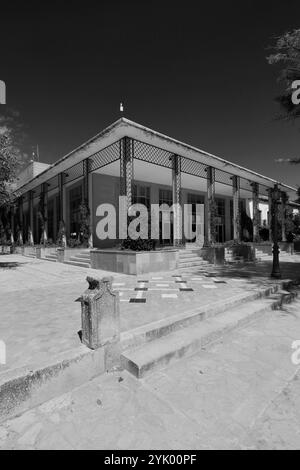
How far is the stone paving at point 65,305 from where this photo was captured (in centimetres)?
322

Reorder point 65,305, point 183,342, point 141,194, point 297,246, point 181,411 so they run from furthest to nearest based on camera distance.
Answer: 1. point 297,246
2. point 141,194
3. point 65,305
4. point 183,342
5. point 181,411

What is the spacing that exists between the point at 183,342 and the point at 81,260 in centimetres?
982

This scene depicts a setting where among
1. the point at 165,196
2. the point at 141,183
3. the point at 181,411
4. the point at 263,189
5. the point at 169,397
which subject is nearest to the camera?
the point at 181,411

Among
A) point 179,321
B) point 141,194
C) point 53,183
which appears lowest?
point 179,321

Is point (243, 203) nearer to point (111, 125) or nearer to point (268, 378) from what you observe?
point (111, 125)

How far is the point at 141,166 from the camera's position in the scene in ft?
47.3

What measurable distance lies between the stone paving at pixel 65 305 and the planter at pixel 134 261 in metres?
0.73

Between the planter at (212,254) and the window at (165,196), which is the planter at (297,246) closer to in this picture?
the window at (165,196)

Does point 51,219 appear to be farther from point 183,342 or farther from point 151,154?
point 183,342

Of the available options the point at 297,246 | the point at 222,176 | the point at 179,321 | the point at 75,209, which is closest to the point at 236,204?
the point at 222,176

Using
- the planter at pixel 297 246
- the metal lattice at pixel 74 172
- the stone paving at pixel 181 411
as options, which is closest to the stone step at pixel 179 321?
the stone paving at pixel 181 411

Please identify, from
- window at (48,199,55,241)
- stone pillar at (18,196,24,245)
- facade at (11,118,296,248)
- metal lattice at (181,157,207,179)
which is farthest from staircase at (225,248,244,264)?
stone pillar at (18,196,24,245)

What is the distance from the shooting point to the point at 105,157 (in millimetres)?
12891

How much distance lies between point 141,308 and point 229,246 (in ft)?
35.6
